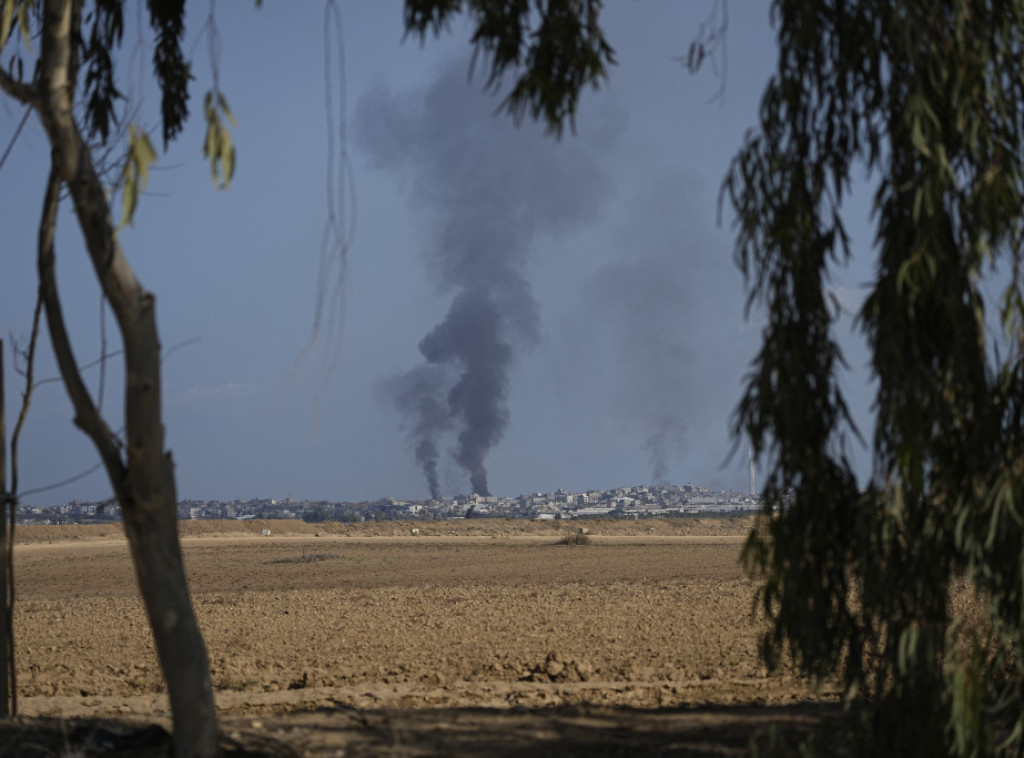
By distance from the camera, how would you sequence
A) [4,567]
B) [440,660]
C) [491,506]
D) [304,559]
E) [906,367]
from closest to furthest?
[906,367] → [4,567] → [440,660] → [304,559] → [491,506]

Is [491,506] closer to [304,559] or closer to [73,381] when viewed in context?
[304,559]

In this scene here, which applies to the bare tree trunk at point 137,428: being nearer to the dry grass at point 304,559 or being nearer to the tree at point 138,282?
the tree at point 138,282

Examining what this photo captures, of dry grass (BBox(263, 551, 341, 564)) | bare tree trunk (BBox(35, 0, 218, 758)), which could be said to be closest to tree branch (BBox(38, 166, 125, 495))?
bare tree trunk (BBox(35, 0, 218, 758))

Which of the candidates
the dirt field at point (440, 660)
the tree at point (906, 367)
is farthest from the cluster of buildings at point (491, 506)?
the tree at point (906, 367)

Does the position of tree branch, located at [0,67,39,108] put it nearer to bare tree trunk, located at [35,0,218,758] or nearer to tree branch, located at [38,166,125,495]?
bare tree trunk, located at [35,0,218,758]

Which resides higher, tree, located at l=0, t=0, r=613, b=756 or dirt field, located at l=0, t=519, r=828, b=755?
tree, located at l=0, t=0, r=613, b=756

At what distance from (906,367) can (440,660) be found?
809 cm

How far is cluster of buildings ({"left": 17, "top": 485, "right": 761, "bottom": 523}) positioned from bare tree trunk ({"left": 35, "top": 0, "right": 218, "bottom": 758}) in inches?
4088

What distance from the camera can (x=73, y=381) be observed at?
602 cm

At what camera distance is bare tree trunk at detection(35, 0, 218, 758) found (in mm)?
5746

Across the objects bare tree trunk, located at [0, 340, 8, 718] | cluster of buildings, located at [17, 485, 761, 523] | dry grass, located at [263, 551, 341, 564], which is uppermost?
bare tree trunk, located at [0, 340, 8, 718]

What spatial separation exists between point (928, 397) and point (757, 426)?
861 mm

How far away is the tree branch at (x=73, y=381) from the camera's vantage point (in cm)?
588

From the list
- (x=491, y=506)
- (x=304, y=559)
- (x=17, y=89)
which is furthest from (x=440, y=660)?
(x=491, y=506)
